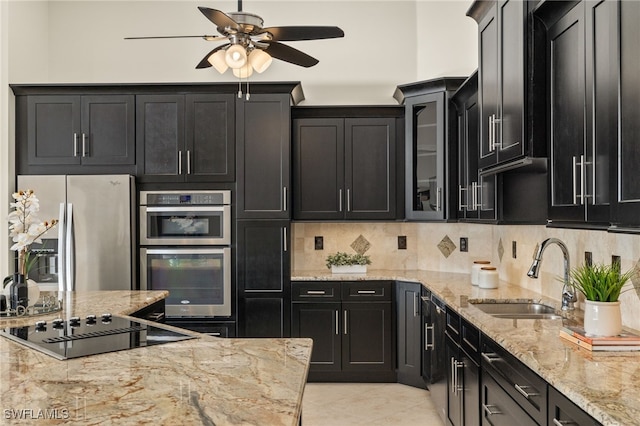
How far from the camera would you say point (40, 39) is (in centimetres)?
516

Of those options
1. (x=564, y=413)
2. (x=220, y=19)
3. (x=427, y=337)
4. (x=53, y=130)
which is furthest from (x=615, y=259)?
(x=53, y=130)

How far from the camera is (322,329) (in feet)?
15.2

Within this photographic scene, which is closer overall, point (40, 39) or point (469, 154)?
point (469, 154)

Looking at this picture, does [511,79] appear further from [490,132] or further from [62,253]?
[62,253]

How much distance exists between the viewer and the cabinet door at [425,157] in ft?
14.5

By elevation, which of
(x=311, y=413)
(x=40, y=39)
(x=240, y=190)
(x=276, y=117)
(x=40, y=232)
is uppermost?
(x=40, y=39)

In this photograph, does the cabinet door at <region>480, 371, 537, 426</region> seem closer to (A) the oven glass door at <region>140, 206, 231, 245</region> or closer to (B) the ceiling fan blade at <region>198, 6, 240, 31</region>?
(B) the ceiling fan blade at <region>198, 6, 240, 31</region>

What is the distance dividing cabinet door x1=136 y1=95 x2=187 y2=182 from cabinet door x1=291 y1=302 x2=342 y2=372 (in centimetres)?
154

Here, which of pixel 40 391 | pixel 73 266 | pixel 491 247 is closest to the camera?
pixel 40 391

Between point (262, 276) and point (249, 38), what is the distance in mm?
2257

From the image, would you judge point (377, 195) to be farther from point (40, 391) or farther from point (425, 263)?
point (40, 391)

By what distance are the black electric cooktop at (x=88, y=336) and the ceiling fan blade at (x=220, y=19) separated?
56.5 inches

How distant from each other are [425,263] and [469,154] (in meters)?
1.46

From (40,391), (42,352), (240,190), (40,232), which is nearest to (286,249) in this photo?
(240,190)
